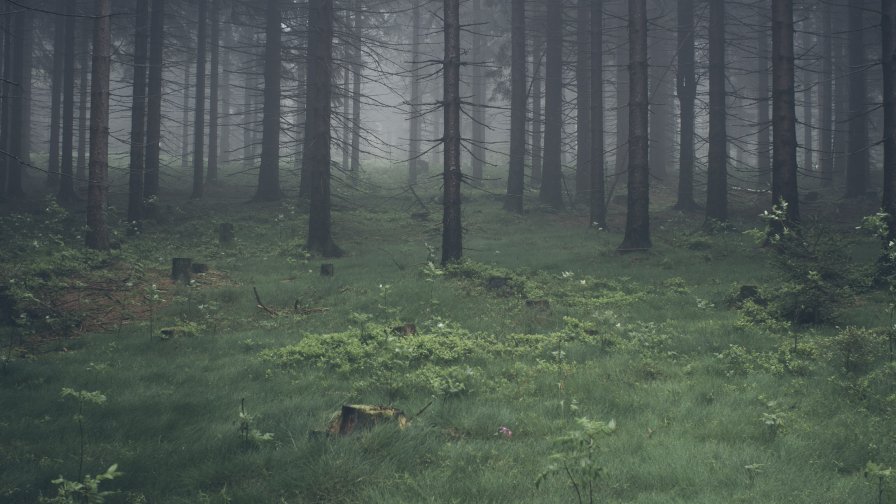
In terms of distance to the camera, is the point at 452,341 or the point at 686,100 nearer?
the point at 452,341

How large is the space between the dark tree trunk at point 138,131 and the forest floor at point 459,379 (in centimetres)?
485

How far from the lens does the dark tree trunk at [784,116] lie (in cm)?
1515

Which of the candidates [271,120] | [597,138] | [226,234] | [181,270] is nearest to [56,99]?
[271,120]

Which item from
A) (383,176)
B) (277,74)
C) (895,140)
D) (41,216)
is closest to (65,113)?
(41,216)

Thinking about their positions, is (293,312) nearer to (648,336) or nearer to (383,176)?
(648,336)

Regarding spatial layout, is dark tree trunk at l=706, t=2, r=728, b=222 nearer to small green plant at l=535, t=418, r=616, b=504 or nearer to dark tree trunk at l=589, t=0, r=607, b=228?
dark tree trunk at l=589, t=0, r=607, b=228

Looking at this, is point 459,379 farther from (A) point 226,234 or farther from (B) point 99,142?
(A) point 226,234

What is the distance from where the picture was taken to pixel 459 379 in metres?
7.83

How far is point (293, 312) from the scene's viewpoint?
12.1 m

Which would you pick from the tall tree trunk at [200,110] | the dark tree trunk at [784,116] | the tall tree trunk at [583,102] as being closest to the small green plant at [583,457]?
the dark tree trunk at [784,116]

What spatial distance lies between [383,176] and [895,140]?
3281 cm

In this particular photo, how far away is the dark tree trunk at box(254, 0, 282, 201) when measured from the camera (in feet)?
85.5

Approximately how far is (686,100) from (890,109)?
13.5 meters

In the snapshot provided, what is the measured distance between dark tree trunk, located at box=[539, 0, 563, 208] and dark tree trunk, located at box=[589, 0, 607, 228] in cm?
357
